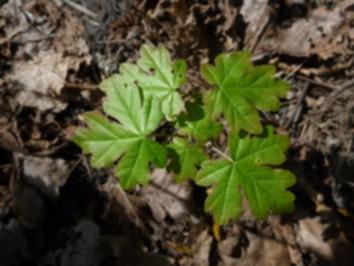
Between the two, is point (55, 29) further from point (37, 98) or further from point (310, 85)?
point (310, 85)

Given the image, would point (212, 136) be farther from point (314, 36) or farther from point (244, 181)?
point (314, 36)

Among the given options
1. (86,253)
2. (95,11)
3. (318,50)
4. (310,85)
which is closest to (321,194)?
(310,85)

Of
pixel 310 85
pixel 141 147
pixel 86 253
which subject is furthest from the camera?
pixel 310 85

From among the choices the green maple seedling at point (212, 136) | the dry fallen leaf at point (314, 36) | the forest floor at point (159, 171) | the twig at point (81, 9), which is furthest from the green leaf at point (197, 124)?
the twig at point (81, 9)

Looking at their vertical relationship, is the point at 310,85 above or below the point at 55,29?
below

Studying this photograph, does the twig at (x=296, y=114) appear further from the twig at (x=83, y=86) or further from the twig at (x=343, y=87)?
the twig at (x=83, y=86)

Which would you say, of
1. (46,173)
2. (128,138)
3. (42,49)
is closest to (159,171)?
(46,173)
